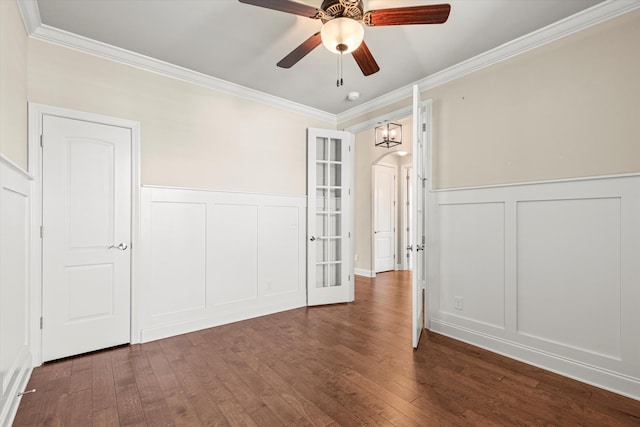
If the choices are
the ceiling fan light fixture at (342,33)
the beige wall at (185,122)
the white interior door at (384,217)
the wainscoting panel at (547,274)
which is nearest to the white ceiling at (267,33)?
the beige wall at (185,122)

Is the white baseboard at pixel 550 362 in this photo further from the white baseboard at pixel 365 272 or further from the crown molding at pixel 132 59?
the crown molding at pixel 132 59

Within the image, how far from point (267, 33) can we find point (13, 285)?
2606 millimetres

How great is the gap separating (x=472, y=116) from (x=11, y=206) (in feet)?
12.3

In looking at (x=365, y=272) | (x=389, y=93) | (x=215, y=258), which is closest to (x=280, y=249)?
(x=215, y=258)

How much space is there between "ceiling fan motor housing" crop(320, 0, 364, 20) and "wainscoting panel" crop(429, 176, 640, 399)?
1.97 meters

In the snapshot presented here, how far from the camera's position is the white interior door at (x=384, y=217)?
6766mm

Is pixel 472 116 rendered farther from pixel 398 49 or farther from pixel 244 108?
pixel 244 108

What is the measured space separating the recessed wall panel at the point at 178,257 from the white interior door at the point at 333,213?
5.28 ft

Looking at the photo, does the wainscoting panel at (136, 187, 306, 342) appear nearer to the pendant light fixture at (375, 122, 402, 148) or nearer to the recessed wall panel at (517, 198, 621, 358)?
the pendant light fixture at (375, 122, 402, 148)

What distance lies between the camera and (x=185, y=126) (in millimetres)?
3305

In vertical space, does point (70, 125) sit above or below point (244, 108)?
below

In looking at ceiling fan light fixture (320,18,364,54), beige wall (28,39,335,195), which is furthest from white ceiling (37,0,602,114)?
ceiling fan light fixture (320,18,364,54)

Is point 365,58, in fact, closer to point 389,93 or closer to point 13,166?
point 389,93

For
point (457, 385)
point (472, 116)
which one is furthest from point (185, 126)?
point (457, 385)
